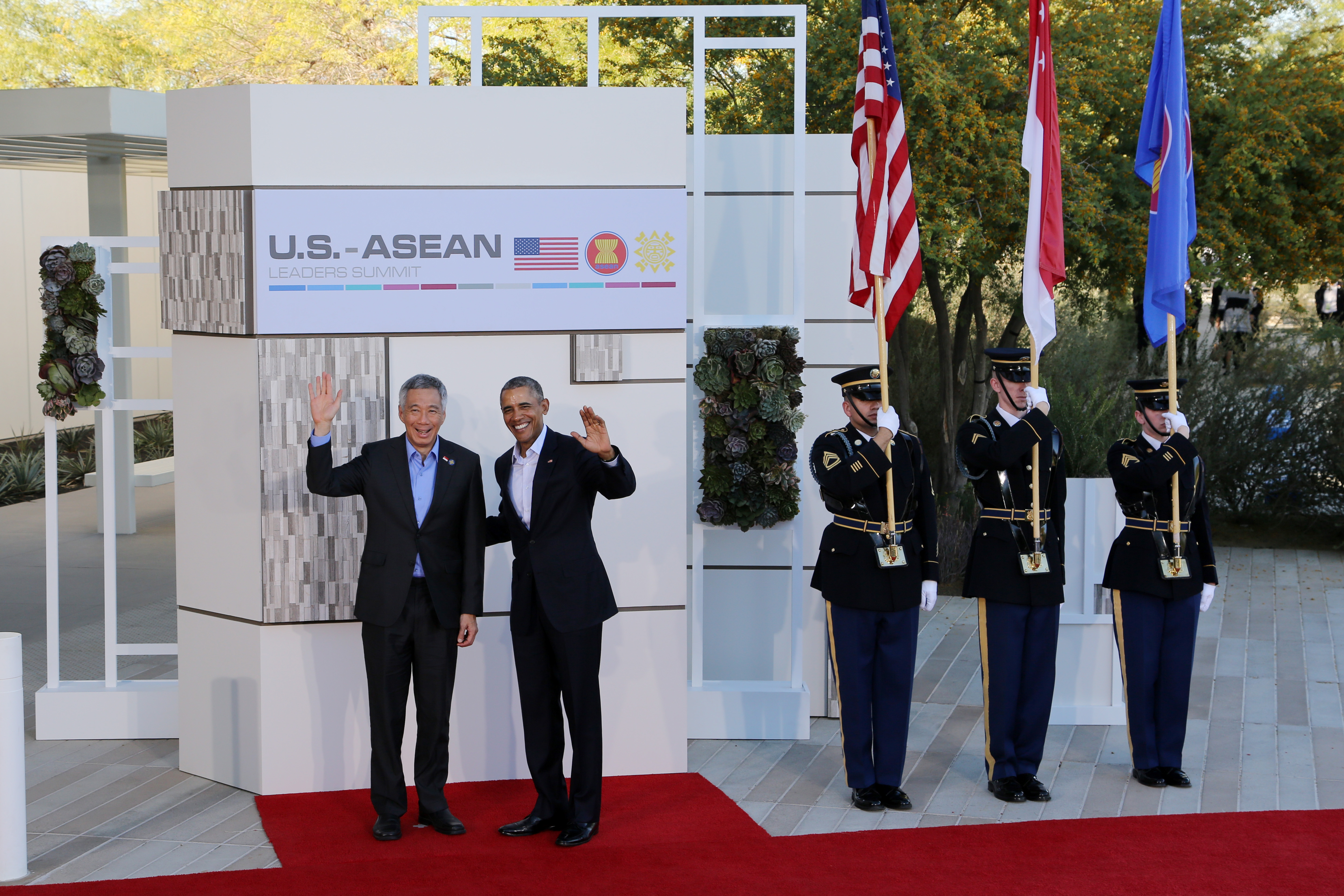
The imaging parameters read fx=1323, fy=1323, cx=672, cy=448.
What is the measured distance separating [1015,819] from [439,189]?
3.31 meters

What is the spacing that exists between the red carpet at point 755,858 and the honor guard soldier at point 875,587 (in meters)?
0.41

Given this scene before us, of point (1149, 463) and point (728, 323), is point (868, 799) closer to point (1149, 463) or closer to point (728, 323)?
point (1149, 463)

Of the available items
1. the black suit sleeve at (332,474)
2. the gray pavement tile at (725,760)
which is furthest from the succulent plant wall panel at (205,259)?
the gray pavement tile at (725,760)

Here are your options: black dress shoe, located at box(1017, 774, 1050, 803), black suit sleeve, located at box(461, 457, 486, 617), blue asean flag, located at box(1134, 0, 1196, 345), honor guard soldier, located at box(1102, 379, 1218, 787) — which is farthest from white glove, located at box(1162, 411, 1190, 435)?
black suit sleeve, located at box(461, 457, 486, 617)

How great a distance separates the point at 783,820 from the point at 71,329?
3733mm

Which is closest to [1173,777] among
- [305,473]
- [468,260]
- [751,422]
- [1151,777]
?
[1151,777]

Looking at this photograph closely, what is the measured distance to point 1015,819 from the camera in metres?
5.06

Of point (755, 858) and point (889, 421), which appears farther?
point (889, 421)

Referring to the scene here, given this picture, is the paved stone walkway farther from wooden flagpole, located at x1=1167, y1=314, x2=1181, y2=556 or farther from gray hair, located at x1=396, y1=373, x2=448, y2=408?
gray hair, located at x1=396, y1=373, x2=448, y2=408

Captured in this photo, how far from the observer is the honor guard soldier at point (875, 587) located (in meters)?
5.12

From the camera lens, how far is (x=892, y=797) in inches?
205

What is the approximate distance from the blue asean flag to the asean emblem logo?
2.18 meters

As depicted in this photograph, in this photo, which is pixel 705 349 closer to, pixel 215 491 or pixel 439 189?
pixel 439 189

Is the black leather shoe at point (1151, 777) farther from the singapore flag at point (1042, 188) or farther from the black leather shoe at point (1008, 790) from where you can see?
the singapore flag at point (1042, 188)
